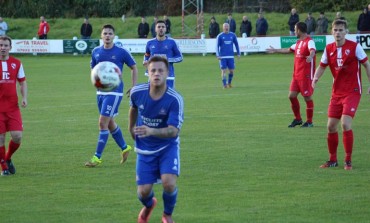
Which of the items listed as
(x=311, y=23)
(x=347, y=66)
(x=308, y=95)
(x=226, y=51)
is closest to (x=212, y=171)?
(x=347, y=66)

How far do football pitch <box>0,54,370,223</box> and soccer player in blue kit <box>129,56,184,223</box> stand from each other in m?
0.77

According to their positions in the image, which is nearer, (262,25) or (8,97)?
(8,97)

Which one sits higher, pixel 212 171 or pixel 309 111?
pixel 309 111

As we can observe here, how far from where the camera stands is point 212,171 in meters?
11.9

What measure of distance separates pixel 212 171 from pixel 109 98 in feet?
6.68

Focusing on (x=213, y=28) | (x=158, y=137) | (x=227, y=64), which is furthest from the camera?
(x=213, y=28)

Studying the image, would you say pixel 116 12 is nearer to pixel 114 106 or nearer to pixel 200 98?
pixel 200 98

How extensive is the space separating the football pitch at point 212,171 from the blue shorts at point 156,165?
0.81 meters

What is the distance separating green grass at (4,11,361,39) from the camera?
49956 millimetres

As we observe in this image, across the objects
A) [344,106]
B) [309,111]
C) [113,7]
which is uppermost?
[113,7]

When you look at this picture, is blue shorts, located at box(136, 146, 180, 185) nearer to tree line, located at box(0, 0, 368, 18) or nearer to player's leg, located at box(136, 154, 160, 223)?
player's leg, located at box(136, 154, 160, 223)

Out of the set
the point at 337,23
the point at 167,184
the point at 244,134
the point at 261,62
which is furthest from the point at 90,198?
the point at 261,62

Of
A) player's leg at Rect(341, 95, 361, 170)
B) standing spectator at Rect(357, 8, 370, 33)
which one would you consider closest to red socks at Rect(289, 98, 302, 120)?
player's leg at Rect(341, 95, 361, 170)

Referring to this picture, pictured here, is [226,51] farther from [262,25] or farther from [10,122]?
[10,122]
